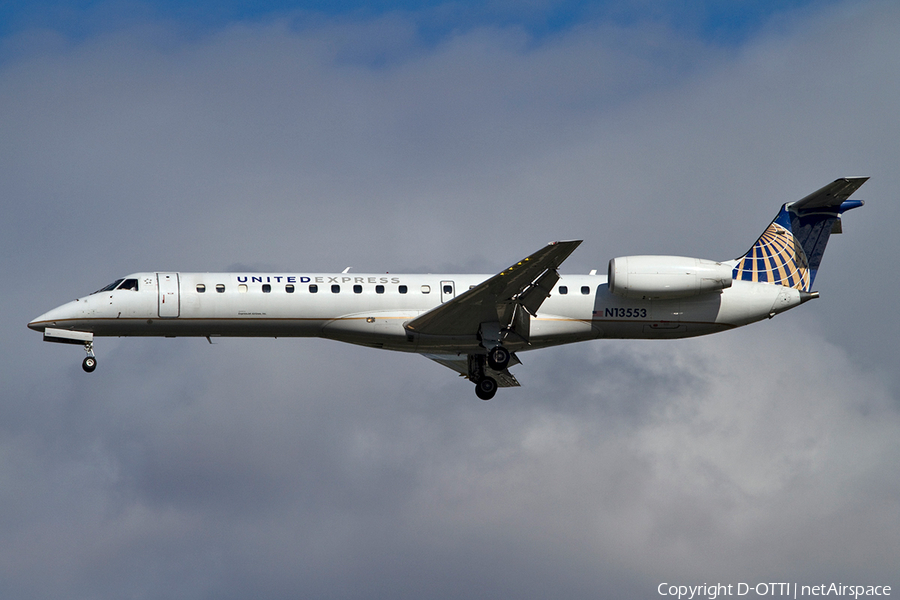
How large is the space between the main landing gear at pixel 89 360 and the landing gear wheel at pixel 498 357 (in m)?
11.6

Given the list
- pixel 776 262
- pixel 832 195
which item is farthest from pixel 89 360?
pixel 832 195

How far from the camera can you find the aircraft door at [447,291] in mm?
34438

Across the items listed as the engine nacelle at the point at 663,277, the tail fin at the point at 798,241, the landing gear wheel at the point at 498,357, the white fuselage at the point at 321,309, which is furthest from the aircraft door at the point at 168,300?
the tail fin at the point at 798,241

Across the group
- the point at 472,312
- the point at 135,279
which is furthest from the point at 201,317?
the point at 472,312

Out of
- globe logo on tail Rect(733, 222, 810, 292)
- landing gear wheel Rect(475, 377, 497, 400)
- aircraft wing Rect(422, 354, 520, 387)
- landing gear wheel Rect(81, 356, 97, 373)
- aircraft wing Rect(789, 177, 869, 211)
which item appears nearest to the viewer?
landing gear wheel Rect(81, 356, 97, 373)

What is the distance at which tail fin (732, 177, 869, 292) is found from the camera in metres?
36.8

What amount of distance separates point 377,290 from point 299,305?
2339 mm

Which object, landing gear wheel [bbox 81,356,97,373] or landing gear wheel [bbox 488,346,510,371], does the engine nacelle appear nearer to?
landing gear wheel [bbox 488,346,510,371]

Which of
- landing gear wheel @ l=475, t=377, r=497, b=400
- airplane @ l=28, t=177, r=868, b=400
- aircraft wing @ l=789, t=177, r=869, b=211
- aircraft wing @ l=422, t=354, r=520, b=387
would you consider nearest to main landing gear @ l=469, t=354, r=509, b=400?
landing gear wheel @ l=475, t=377, r=497, b=400

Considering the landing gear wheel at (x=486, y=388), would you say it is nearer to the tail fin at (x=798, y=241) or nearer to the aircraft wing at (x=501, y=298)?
the aircraft wing at (x=501, y=298)

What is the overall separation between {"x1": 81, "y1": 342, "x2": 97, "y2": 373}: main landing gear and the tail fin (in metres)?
19.9

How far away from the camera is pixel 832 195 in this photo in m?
36.8

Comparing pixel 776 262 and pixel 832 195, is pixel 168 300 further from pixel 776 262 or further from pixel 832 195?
pixel 832 195

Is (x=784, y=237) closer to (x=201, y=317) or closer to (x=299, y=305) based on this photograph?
(x=299, y=305)
